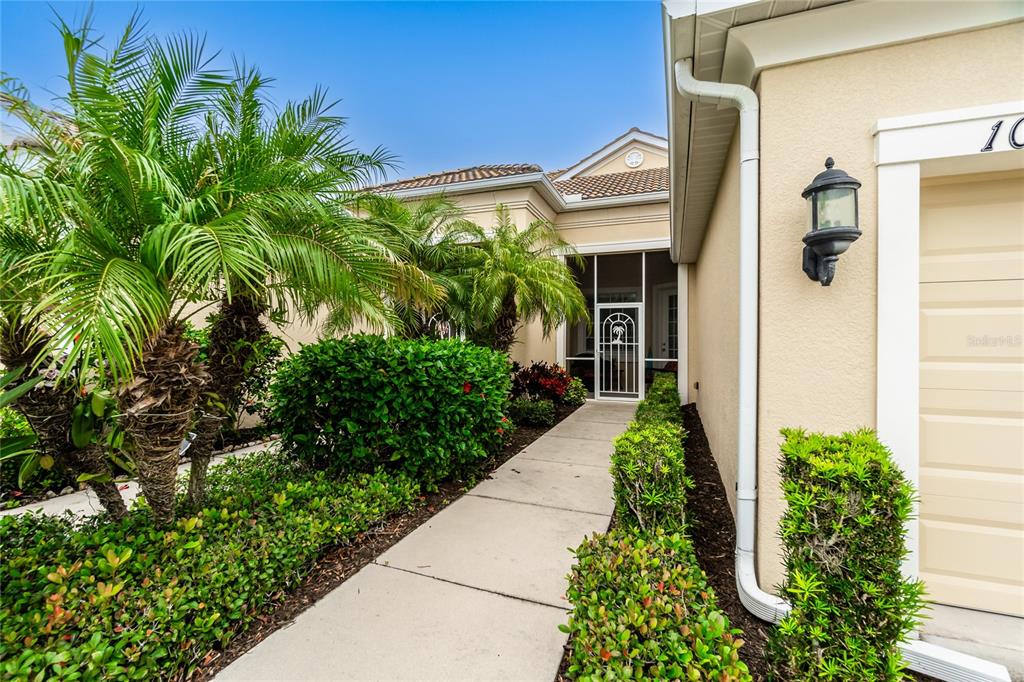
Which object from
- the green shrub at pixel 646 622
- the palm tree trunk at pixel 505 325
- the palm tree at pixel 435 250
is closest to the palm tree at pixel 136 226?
the green shrub at pixel 646 622

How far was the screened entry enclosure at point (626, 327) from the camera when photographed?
10656mm

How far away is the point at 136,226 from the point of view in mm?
2699

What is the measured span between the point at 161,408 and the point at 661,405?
19.2 ft

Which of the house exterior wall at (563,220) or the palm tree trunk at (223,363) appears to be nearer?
the palm tree trunk at (223,363)

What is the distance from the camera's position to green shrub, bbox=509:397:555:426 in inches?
310

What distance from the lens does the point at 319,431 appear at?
4.46m

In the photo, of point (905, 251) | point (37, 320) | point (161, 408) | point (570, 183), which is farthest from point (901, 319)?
point (570, 183)

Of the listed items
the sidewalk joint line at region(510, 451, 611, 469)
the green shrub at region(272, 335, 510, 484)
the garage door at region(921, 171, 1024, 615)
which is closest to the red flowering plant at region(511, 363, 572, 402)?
the sidewalk joint line at region(510, 451, 611, 469)

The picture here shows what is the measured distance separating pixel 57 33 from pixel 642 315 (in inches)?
399

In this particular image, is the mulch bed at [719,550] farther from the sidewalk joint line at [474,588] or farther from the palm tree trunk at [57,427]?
the palm tree trunk at [57,427]

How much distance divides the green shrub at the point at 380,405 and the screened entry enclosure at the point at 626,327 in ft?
20.7

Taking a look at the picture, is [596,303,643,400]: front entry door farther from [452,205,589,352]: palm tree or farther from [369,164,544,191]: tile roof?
[369,164,544,191]: tile roof

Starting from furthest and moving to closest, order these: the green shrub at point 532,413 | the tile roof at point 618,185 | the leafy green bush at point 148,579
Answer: the tile roof at point 618,185 → the green shrub at point 532,413 → the leafy green bush at point 148,579

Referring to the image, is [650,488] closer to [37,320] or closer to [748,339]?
[748,339]
